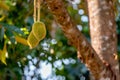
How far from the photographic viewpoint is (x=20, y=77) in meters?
2.22

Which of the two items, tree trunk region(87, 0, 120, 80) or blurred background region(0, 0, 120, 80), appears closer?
tree trunk region(87, 0, 120, 80)

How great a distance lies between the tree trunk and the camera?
1150 millimetres

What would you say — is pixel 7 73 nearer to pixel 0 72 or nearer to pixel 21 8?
pixel 0 72

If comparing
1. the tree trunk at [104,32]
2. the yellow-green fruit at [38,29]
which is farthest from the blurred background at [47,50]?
the yellow-green fruit at [38,29]

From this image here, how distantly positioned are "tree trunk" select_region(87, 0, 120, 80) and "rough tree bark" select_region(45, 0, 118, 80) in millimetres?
54

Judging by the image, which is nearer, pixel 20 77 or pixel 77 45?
pixel 77 45

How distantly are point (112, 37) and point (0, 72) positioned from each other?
110 cm

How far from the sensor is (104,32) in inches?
46.3

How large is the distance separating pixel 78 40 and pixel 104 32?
19 cm

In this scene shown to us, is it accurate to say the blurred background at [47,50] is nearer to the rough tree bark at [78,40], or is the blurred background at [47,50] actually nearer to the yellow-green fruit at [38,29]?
the rough tree bark at [78,40]

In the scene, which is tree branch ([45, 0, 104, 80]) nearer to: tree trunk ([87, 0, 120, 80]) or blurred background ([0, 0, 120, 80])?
tree trunk ([87, 0, 120, 80])

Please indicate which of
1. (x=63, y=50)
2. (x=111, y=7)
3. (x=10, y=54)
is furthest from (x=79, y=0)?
(x=111, y=7)

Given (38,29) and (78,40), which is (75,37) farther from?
(38,29)

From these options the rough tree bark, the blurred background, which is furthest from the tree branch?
the blurred background
